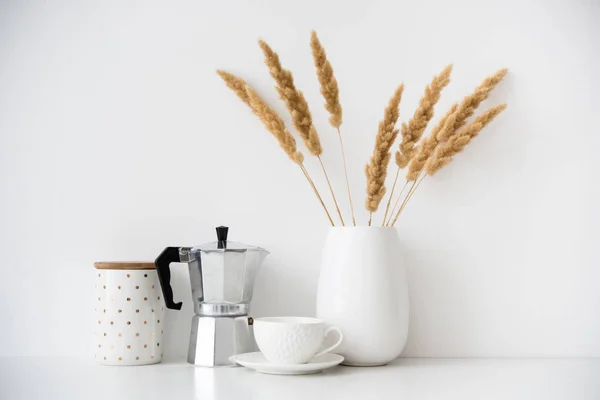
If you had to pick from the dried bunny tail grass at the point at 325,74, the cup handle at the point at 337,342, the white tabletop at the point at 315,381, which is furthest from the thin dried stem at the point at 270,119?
the white tabletop at the point at 315,381

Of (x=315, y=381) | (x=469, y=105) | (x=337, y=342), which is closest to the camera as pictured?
(x=315, y=381)

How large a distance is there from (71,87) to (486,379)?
1.04 metres

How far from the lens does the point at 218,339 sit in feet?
3.94

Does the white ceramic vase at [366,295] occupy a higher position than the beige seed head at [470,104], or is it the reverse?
the beige seed head at [470,104]

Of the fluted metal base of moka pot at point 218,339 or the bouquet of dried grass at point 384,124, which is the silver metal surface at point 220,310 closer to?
the fluted metal base of moka pot at point 218,339

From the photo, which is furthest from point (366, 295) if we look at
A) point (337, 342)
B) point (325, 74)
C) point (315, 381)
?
point (325, 74)

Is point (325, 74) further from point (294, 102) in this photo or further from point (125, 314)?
point (125, 314)

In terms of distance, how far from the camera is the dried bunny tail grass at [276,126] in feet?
4.15

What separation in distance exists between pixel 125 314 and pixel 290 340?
34 cm

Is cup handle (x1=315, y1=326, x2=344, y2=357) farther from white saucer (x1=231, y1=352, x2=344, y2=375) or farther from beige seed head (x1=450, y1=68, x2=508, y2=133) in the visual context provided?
beige seed head (x1=450, y1=68, x2=508, y2=133)

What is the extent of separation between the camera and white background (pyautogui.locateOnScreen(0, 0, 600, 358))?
4.44ft

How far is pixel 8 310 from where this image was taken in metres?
1.36

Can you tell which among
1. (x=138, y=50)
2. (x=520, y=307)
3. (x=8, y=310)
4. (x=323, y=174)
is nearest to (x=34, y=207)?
(x=8, y=310)

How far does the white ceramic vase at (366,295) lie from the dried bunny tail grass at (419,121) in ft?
0.51
